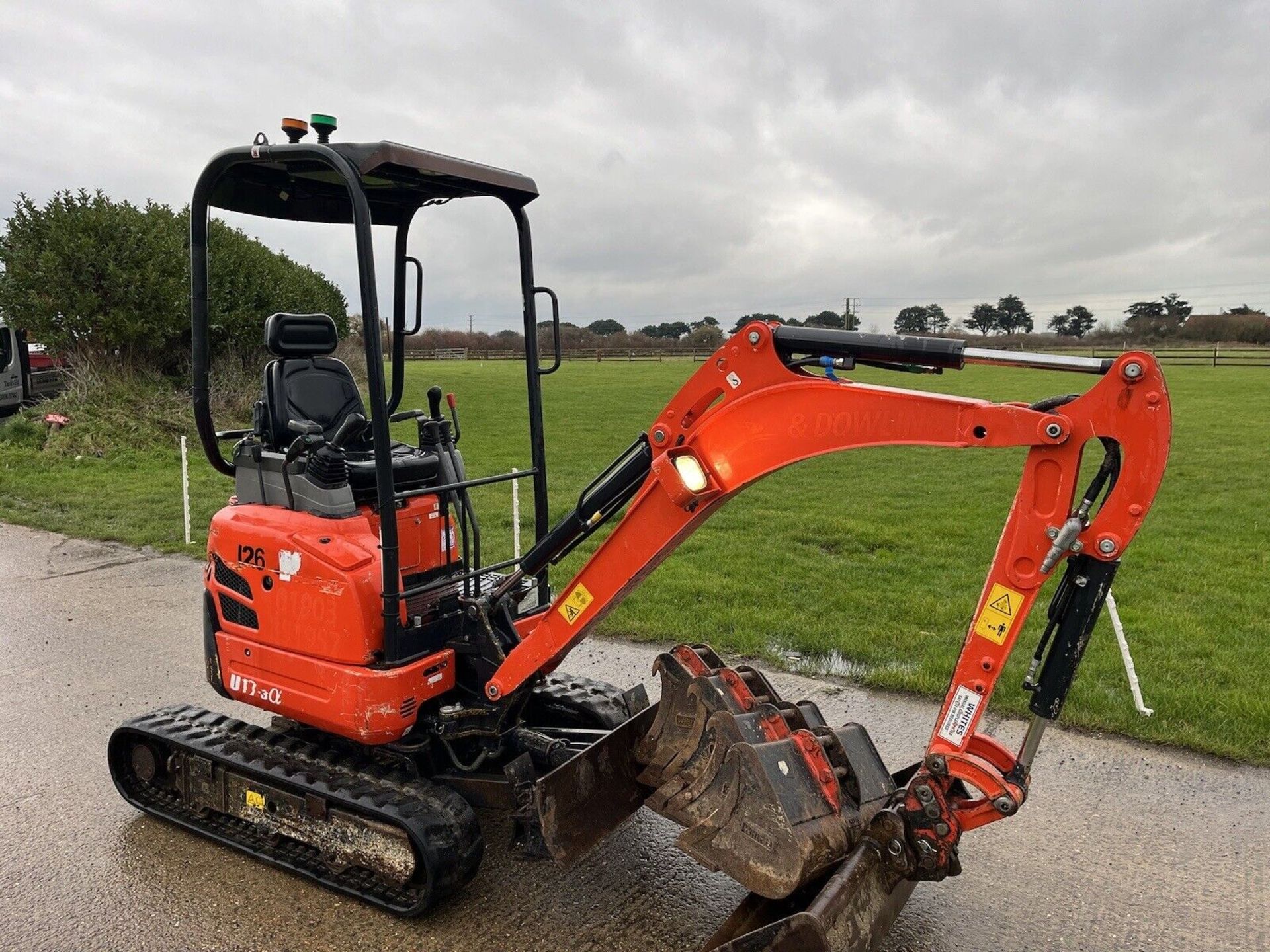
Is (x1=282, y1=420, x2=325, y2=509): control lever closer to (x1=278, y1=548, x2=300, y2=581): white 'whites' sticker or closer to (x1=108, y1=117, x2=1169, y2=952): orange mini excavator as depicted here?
(x1=108, y1=117, x2=1169, y2=952): orange mini excavator

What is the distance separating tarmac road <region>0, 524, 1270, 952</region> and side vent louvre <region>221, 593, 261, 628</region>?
3.36ft

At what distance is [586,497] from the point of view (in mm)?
4016

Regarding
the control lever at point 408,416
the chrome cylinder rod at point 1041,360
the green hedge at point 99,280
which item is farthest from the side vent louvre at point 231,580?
the green hedge at point 99,280

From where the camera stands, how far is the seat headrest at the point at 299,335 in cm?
505

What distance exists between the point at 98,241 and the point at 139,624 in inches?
477

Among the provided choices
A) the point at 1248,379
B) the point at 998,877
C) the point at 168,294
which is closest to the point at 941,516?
the point at 998,877

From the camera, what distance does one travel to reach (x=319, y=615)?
14.1ft

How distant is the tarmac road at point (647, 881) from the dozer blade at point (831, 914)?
0.39 meters

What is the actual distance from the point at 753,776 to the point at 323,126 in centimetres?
316

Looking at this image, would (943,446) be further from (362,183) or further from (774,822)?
(362,183)

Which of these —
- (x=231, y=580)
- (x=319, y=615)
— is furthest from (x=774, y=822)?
(x=231, y=580)

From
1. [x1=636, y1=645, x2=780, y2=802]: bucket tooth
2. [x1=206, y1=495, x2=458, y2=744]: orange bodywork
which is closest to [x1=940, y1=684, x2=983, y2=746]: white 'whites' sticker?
[x1=636, y1=645, x2=780, y2=802]: bucket tooth

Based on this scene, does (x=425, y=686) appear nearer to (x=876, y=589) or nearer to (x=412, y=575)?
(x=412, y=575)

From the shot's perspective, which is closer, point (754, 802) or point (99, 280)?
point (754, 802)
